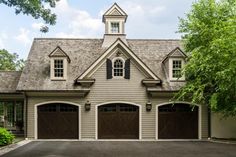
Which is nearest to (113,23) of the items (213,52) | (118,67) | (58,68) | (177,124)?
(118,67)

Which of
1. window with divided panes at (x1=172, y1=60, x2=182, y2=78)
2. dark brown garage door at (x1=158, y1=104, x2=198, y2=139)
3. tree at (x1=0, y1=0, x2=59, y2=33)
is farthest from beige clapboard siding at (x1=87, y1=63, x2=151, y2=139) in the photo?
tree at (x1=0, y1=0, x2=59, y2=33)

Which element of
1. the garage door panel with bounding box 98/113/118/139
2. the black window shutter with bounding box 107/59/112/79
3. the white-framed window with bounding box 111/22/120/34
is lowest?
the garage door panel with bounding box 98/113/118/139

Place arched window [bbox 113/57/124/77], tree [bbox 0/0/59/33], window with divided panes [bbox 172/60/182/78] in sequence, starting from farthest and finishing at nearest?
window with divided panes [bbox 172/60/182/78]
arched window [bbox 113/57/124/77]
tree [bbox 0/0/59/33]

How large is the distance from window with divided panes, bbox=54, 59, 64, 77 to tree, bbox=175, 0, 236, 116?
747cm

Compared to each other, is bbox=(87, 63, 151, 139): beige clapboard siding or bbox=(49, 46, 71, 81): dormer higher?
bbox=(49, 46, 71, 81): dormer

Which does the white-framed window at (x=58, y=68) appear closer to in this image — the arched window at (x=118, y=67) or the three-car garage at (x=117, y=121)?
the three-car garage at (x=117, y=121)

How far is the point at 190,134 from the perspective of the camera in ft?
84.9

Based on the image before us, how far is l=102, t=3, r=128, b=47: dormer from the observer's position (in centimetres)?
2875

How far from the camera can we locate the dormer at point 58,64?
26.0 m

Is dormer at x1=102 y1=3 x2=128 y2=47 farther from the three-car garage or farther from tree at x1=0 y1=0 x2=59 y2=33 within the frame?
tree at x1=0 y1=0 x2=59 y2=33

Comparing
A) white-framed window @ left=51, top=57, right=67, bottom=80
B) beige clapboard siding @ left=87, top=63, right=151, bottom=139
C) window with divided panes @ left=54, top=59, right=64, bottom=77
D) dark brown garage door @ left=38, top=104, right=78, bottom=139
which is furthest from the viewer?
window with divided panes @ left=54, top=59, right=64, bottom=77

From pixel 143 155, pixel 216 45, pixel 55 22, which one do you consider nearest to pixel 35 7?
pixel 55 22

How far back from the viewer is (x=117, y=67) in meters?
26.1

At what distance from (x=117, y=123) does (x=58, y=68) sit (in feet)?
16.9
